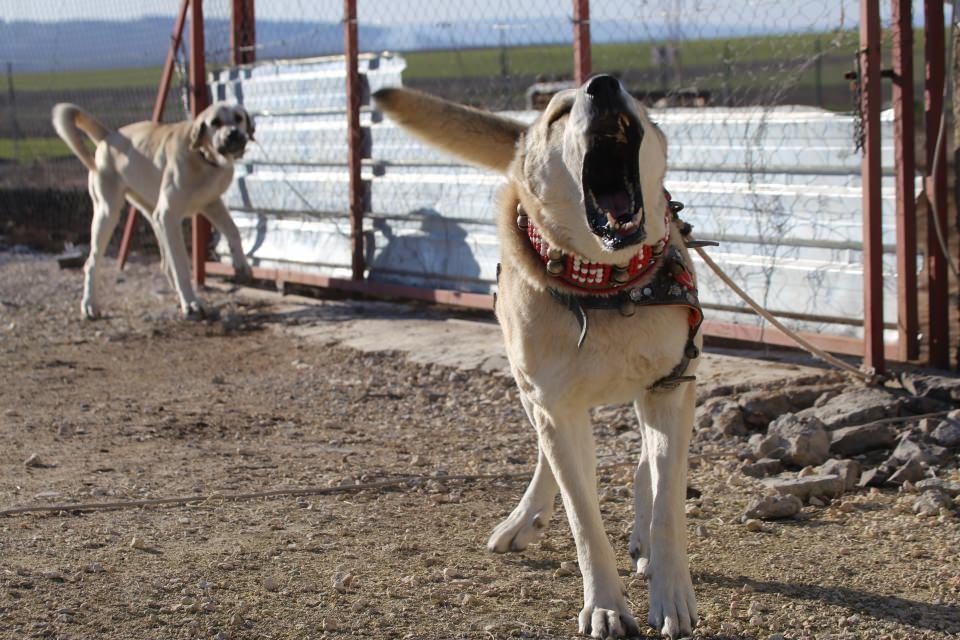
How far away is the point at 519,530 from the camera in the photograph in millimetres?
3869

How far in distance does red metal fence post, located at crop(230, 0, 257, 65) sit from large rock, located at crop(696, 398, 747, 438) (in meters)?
6.10

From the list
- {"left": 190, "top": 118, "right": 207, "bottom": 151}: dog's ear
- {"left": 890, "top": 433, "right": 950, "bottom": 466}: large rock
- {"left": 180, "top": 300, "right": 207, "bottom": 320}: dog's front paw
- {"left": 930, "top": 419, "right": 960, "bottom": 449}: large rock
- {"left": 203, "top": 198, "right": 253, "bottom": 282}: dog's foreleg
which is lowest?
{"left": 890, "top": 433, "right": 950, "bottom": 466}: large rock

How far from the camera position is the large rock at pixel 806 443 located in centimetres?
461

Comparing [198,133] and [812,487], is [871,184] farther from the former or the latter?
[198,133]

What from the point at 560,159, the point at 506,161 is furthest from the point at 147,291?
the point at 560,159

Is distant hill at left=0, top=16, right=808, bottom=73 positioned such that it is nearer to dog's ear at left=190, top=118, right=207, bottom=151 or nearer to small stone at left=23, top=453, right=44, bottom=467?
dog's ear at left=190, top=118, right=207, bottom=151

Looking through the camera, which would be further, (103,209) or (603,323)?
(103,209)

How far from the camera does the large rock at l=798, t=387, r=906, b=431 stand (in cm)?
493

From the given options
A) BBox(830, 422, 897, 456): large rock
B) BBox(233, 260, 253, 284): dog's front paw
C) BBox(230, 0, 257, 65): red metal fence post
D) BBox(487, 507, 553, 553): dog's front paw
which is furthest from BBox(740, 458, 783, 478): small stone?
BBox(230, 0, 257, 65): red metal fence post


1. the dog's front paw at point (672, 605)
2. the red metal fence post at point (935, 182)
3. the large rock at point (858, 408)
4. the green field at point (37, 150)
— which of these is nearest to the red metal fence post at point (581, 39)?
the red metal fence post at point (935, 182)

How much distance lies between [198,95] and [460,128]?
274 inches

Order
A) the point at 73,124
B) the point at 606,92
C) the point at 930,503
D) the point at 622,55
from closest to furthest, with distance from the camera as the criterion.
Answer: the point at 606,92 → the point at 930,503 → the point at 622,55 → the point at 73,124

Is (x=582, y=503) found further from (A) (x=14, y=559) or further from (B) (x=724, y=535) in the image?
(A) (x=14, y=559)

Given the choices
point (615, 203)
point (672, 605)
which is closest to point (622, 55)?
point (615, 203)
